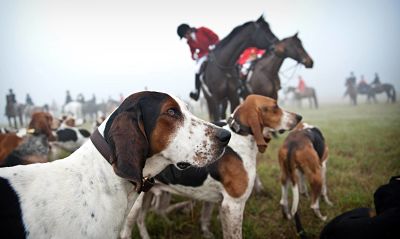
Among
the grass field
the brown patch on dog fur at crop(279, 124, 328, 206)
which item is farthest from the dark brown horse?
the brown patch on dog fur at crop(279, 124, 328, 206)

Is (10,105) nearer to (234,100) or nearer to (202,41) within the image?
(202,41)

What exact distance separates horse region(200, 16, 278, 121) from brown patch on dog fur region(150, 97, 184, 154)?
165 inches

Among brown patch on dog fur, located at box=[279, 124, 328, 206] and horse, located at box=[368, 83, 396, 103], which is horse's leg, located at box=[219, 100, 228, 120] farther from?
horse, located at box=[368, 83, 396, 103]

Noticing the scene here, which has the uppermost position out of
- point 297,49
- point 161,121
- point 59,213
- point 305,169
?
point 297,49

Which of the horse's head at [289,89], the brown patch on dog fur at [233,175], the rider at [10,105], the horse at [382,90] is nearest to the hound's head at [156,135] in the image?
the brown patch on dog fur at [233,175]

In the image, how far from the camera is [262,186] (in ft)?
17.1

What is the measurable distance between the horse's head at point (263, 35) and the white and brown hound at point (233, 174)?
337 centimetres

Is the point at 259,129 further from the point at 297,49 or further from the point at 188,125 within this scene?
the point at 297,49

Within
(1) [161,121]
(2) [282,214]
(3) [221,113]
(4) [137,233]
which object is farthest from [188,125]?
(3) [221,113]

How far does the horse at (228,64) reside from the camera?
6.21m

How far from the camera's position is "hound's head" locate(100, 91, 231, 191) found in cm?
Result: 173

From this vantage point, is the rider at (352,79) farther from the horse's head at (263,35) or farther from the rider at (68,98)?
the rider at (68,98)

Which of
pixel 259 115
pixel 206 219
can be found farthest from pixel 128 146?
pixel 206 219

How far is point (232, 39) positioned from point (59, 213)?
5587 millimetres
